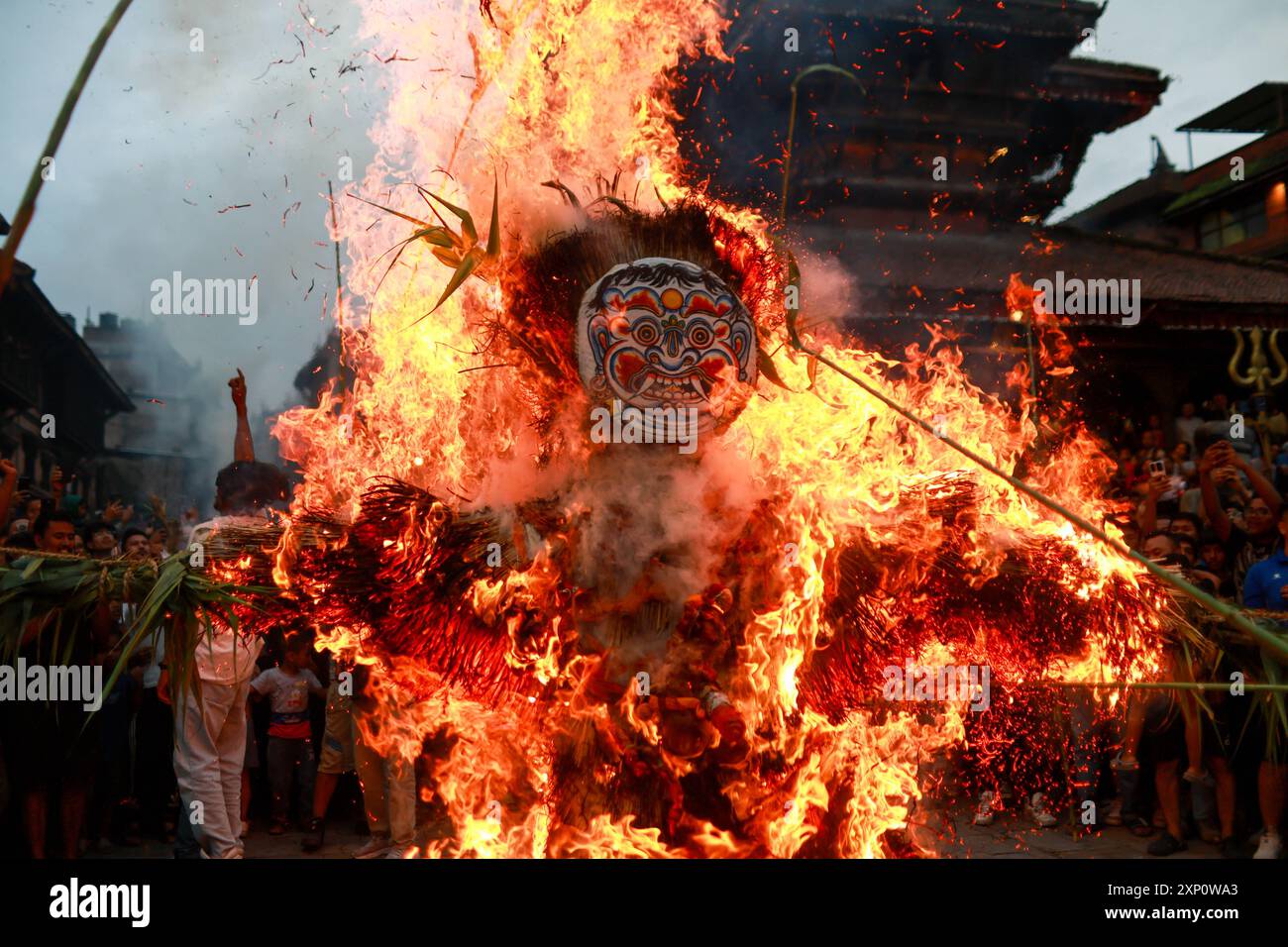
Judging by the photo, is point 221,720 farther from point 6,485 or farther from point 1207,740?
point 1207,740

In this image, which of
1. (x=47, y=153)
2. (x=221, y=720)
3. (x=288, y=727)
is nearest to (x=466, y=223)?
(x=47, y=153)

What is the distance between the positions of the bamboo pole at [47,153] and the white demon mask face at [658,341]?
1.77m

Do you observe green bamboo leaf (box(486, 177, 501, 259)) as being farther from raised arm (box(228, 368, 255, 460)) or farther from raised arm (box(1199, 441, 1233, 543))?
raised arm (box(1199, 441, 1233, 543))

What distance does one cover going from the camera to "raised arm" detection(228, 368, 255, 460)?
4.85 m

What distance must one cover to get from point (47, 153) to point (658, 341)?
2.00 meters

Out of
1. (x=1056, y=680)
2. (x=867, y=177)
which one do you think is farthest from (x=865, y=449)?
(x=867, y=177)

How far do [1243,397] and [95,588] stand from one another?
14.4 m

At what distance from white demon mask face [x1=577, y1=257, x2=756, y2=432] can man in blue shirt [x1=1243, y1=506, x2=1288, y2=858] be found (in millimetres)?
3440

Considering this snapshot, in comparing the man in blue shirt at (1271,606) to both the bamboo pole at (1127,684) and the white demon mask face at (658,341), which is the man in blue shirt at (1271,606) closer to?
A: the bamboo pole at (1127,684)

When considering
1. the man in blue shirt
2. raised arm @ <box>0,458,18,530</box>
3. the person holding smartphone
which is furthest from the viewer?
the person holding smartphone

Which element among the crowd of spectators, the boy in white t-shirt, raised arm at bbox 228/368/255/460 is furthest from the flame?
the boy in white t-shirt

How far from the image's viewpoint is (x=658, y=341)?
3.26 meters

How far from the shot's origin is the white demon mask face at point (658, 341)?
10.7ft

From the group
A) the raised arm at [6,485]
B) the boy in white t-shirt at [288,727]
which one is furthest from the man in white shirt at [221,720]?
the boy in white t-shirt at [288,727]
